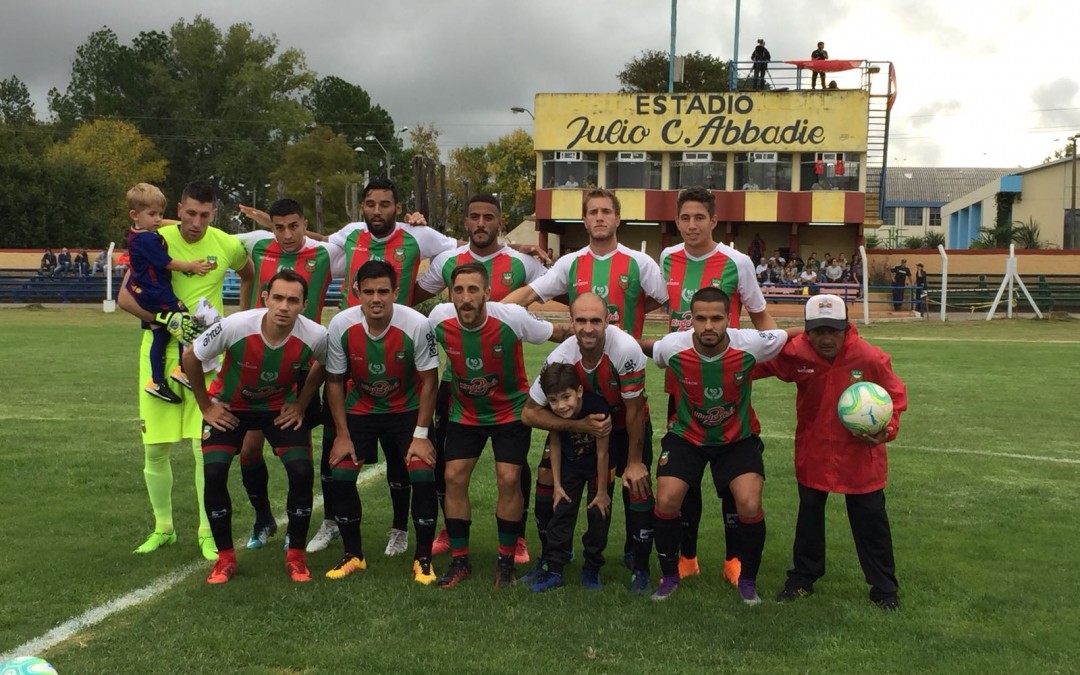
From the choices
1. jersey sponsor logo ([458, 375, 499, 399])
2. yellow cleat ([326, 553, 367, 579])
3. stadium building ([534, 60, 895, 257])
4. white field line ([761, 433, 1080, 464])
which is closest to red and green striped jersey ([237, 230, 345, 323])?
jersey sponsor logo ([458, 375, 499, 399])

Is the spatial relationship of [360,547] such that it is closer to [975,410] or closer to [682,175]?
[975,410]

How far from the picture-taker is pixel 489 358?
5.67 meters

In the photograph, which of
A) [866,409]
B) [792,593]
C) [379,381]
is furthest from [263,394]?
[866,409]

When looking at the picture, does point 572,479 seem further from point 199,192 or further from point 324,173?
point 324,173

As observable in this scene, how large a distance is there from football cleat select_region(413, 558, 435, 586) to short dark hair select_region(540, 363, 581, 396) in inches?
48.4

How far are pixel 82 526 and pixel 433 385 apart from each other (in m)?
2.80

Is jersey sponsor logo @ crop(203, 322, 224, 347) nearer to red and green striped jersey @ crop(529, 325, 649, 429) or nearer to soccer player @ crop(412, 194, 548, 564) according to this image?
soccer player @ crop(412, 194, 548, 564)

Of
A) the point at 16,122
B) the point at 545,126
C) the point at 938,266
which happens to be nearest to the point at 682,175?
the point at 545,126

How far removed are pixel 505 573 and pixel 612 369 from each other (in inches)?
51.7

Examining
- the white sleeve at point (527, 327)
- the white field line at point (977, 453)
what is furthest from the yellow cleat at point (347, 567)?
the white field line at point (977, 453)

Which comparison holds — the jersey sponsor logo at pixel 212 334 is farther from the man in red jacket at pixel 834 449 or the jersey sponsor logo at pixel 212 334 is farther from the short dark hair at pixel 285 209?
the man in red jacket at pixel 834 449

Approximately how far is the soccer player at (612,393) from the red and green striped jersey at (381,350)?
73cm

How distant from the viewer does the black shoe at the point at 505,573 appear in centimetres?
547

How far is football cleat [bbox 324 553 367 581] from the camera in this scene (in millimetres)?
5594
